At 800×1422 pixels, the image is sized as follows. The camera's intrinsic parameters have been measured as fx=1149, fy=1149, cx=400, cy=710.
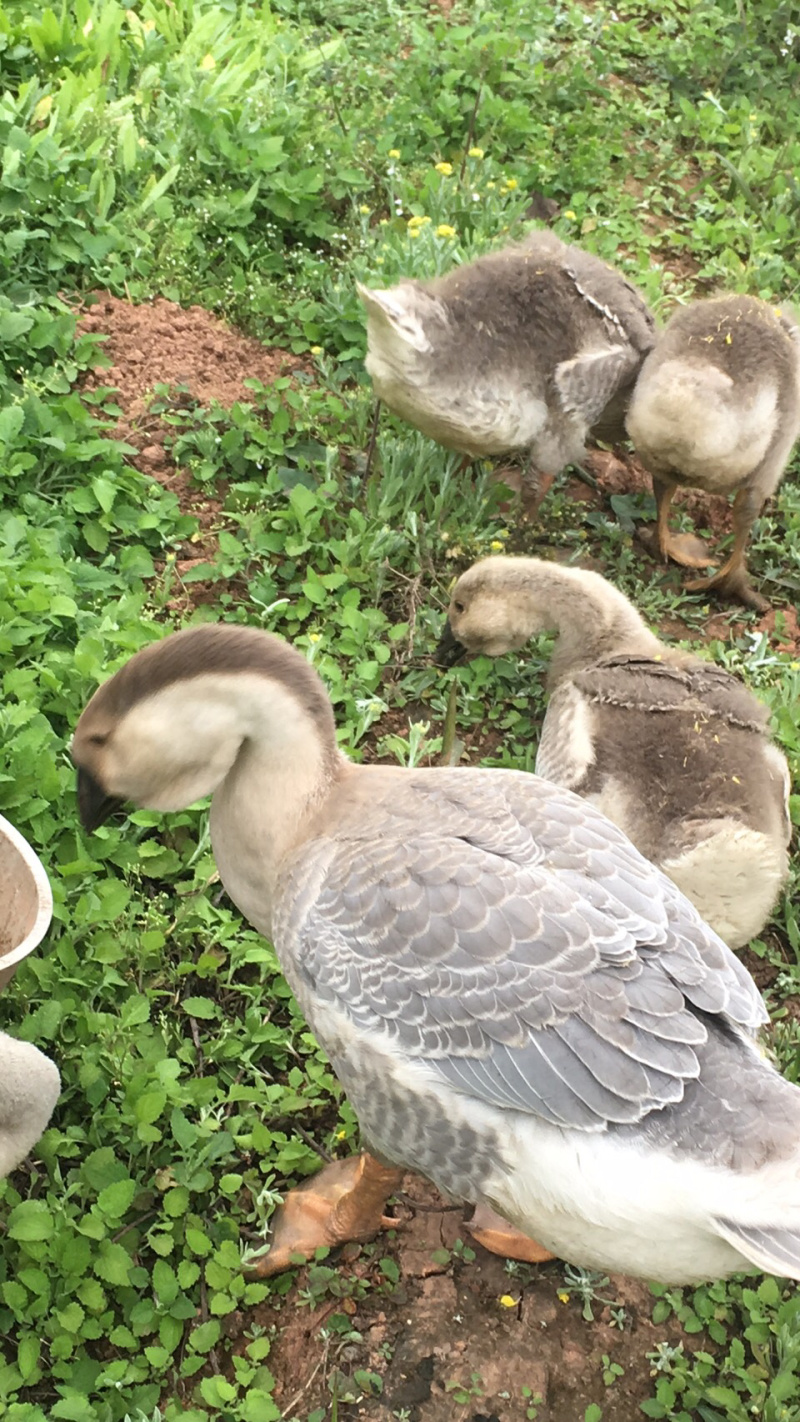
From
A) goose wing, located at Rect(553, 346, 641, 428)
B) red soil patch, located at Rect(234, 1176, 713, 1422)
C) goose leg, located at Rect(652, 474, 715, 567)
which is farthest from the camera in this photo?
goose leg, located at Rect(652, 474, 715, 567)

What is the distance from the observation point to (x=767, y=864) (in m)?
3.00

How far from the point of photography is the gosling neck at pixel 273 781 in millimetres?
2406

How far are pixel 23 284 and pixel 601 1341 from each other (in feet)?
13.5

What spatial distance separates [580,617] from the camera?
12.4 feet

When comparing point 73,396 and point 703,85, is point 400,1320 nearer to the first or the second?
point 73,396

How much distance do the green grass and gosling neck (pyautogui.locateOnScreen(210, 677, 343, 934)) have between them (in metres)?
0.55

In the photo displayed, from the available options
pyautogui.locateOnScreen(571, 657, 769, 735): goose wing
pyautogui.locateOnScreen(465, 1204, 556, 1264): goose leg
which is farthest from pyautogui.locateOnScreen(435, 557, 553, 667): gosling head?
pyautogui.locateOnScreen(465, 1204, 556, 1264): goose leg

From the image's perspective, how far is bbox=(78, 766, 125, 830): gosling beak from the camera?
233cm

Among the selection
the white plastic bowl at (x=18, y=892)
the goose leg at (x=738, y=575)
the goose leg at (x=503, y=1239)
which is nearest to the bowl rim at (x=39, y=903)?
the white plastic bowl at (x=18, y=892)

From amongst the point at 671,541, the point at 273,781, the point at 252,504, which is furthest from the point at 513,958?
the point at 671,541

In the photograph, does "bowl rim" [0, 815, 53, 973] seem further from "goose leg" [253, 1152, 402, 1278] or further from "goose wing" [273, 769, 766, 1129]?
"goose leg" [253, 1152, 402, 1278]

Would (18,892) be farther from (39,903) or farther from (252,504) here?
(252,504)

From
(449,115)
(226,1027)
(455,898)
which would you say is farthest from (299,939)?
(449,115)

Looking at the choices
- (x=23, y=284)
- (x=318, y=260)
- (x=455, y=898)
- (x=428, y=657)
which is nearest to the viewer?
(x=455, y=898)
